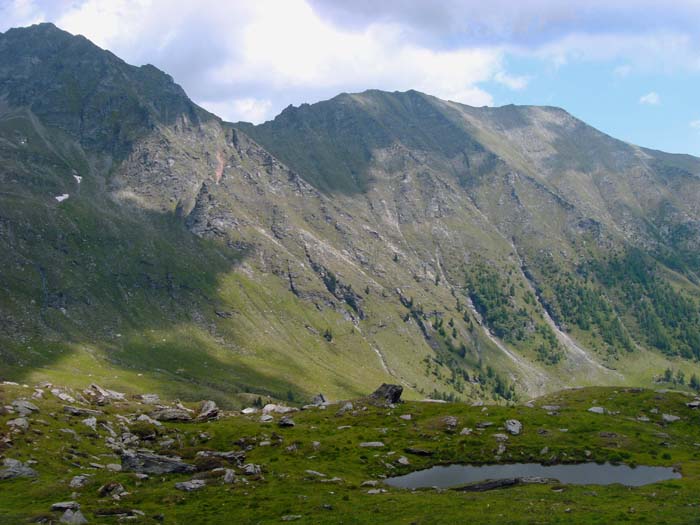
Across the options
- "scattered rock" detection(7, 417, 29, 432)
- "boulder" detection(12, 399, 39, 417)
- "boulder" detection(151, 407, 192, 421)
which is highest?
"boulder" detection(12, 399, 39, 417)

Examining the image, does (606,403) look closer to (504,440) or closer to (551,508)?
(504,440)

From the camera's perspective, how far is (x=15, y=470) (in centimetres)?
6450

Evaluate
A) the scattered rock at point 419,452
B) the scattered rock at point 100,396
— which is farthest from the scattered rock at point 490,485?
the scattered rock at point 100,396

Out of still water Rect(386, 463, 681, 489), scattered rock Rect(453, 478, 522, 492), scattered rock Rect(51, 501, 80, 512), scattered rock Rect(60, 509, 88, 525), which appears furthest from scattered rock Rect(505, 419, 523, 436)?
scattered rock Rect(60, 509, 88, 525)

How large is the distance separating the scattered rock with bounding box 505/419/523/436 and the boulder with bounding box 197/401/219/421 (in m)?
44.8

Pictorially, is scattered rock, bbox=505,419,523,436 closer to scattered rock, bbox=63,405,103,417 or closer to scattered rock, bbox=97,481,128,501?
scattered rock, bbox=97,481,128,501

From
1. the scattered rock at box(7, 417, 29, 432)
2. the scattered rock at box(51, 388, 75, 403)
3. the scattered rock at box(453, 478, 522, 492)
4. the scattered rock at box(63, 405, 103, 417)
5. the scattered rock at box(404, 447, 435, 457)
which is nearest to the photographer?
the scattered rock at box(453, 478, 522, 492)

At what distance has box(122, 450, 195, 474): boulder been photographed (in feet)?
209

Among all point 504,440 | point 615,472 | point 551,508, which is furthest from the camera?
point 504,440

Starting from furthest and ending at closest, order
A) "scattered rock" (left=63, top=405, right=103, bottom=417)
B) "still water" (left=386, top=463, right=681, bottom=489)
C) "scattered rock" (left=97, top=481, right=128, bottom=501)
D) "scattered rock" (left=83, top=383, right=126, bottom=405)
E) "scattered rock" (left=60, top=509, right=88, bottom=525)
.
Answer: "scattered rock" (left=83, top=383, right=126, bottom=405), "scattered rock" (left=63, top=405, right=103, bottom=417), "still water" (left=386, top=463, right=681, bottom=489), "scattered rock" (left=97, top=481, right=128, bottom=501), "scattered rock" (left=60, top=509, right=88, bottom=525)

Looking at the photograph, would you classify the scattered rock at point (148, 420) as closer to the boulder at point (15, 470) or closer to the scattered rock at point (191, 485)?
the boulder at point (15, 470)

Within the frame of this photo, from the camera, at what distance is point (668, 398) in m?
101

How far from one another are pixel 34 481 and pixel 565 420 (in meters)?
67.5

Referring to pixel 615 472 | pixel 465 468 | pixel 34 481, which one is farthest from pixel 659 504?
pixel 34 481
